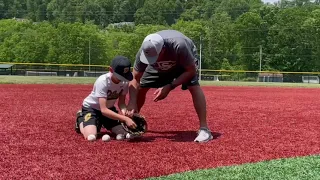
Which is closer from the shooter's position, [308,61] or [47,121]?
[47,121]

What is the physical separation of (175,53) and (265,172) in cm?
196

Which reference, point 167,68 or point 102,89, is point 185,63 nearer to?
point 167,68

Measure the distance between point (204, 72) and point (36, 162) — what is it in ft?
166

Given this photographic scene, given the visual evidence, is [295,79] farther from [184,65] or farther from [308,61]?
[184,65]

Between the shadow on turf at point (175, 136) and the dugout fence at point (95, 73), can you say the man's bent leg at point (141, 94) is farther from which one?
the dugout fence at point (95, 73)

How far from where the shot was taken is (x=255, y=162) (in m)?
4.18

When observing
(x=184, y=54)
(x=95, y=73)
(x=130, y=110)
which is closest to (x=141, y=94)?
(x=130, y=110)

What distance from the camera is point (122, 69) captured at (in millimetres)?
5164

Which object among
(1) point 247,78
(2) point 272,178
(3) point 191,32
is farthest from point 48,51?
(2) point 272,178

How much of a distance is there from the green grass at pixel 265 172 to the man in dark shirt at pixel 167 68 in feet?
4.35

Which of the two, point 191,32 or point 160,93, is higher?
point 191,32

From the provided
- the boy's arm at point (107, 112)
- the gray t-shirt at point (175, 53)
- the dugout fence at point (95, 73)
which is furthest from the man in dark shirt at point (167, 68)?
the dugout fence at point (95, 73)

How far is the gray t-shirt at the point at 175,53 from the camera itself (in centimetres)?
516

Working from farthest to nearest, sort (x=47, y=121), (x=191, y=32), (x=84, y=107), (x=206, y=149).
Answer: (x=191, y=32), (x=47, y=121), (x=84, y=107), (x=206, y=149)
